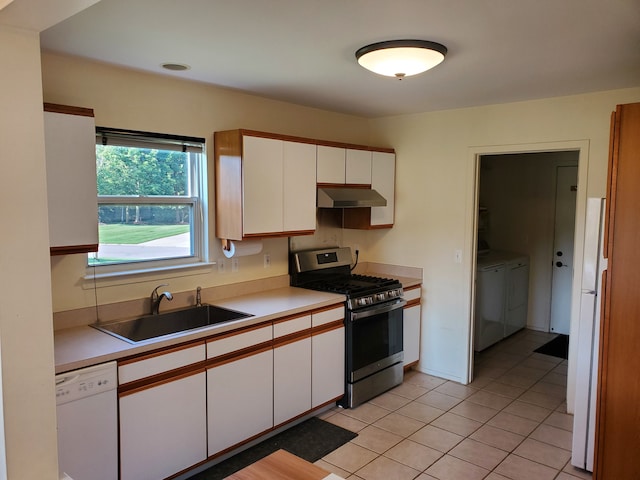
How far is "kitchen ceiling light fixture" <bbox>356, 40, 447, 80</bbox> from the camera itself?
2342mm

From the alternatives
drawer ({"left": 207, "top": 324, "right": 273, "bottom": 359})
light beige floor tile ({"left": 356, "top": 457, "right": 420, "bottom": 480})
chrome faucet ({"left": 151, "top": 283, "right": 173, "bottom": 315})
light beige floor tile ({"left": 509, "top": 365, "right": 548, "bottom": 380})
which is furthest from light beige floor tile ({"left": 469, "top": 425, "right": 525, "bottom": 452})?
chrome faucet ({"left": 151, "top": 283, "right": 173, "bottom": 315})

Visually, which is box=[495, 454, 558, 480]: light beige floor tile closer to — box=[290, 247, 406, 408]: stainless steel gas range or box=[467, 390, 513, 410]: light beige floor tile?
box=[467, 390, 513, 410]: light beige floor tile

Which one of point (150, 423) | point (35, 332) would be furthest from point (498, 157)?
point (35, 332)

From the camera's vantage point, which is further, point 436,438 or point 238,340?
point 436,438

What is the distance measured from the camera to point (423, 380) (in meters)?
4.39

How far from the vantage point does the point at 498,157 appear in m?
6.18

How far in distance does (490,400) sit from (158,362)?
9.04ft

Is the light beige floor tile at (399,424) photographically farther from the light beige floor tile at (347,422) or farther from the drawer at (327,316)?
the drawer at (327,316)

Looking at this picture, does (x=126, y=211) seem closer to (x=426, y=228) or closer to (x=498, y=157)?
(x=426, y=228)

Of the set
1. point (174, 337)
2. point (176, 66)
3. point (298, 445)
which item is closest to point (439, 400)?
point (298, 445)

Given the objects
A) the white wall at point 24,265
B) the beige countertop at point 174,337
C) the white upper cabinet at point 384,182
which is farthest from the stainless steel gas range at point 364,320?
the white wall at point 24,265

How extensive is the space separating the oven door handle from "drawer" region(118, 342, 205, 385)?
1.37 meters

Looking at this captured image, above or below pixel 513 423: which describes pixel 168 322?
above

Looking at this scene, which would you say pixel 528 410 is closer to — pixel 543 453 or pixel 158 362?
pixel 543 453
